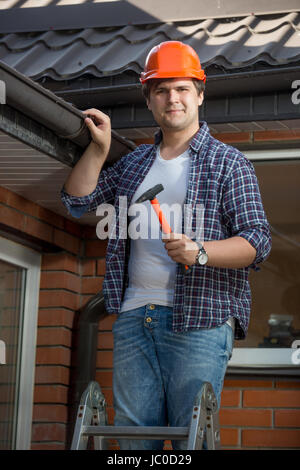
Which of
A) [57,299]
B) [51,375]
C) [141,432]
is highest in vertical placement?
[57,299]

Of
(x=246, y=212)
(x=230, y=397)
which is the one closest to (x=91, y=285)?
(x=230, y=397)

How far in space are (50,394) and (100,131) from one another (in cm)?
194

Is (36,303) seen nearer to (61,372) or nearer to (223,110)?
(61,372)

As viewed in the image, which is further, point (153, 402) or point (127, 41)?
point (127, 41)

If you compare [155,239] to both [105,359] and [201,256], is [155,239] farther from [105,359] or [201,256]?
[105,359]

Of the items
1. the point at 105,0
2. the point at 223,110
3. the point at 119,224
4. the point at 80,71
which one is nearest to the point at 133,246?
the point at 119,224

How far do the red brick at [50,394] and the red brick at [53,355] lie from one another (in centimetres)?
14

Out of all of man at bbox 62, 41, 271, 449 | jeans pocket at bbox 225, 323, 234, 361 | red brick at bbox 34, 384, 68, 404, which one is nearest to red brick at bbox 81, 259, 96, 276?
red brick at bbox 34, 384, 68, 404

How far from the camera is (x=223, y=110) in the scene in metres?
4.68

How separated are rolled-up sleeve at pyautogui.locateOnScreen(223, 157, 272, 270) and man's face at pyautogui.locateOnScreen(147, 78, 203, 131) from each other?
293mm

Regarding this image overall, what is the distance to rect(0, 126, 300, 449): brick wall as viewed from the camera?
16.0 feet

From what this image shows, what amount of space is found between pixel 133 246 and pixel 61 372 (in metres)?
1.88

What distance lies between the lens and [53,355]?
516 centimetres

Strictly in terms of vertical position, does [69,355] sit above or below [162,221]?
below
